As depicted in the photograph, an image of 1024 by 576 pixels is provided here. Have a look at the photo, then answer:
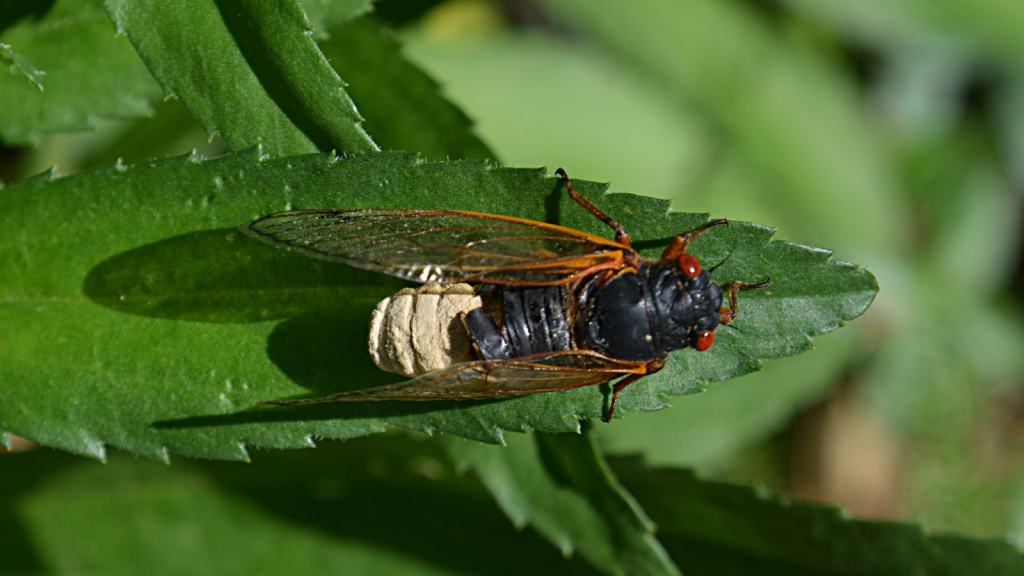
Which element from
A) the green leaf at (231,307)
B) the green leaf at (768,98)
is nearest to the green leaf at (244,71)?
the green leaf at (231,307)

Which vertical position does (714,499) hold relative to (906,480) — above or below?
above

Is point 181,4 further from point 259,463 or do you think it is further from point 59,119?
point 259,463

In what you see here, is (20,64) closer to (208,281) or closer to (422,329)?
(208,281)

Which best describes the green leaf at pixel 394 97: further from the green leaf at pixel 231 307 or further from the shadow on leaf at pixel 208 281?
the shadow on leaf at pixel 208 281

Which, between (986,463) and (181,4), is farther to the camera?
(986,463)

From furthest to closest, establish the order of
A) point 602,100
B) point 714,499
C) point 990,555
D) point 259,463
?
point 602,100 → point 259,463 → point 714,499 → point 990,555

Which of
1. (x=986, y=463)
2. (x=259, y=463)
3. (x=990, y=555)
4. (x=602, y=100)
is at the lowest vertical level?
(x=259, y=463)

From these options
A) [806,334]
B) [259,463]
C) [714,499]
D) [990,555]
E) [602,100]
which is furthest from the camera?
[602,100]

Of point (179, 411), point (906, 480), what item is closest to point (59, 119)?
point (179, 411)
